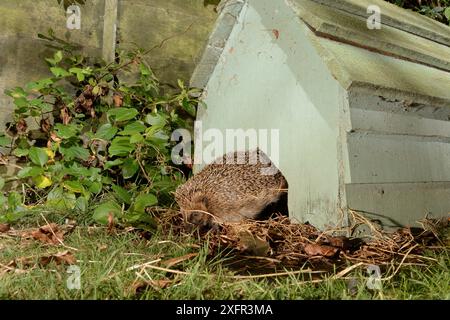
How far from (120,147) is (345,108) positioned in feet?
5.60

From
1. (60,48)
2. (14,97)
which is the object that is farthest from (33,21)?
(14,97)

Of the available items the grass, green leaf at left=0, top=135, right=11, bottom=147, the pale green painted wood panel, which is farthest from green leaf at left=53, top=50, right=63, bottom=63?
the grass

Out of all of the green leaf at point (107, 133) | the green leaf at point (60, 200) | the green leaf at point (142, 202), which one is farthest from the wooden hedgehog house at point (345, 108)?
the green leaf at point (60, 200)

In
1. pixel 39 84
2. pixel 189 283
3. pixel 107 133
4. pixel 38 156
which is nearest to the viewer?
pixel 189 283

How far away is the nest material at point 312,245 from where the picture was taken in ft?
6.54

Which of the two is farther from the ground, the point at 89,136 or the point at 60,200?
the point at 89,136

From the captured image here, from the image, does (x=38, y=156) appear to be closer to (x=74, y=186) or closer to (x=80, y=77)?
(x=74, y=186)

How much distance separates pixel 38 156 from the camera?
306 centimetres

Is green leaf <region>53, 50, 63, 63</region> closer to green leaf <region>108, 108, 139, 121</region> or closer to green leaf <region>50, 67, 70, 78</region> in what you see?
green leaf <region>50, 67, 70, 78</region>

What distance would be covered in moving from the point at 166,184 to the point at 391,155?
5.58 ft

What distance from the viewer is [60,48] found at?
11.6 ft

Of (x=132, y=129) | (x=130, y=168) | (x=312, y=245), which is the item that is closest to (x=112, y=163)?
(x=130, y=168)
